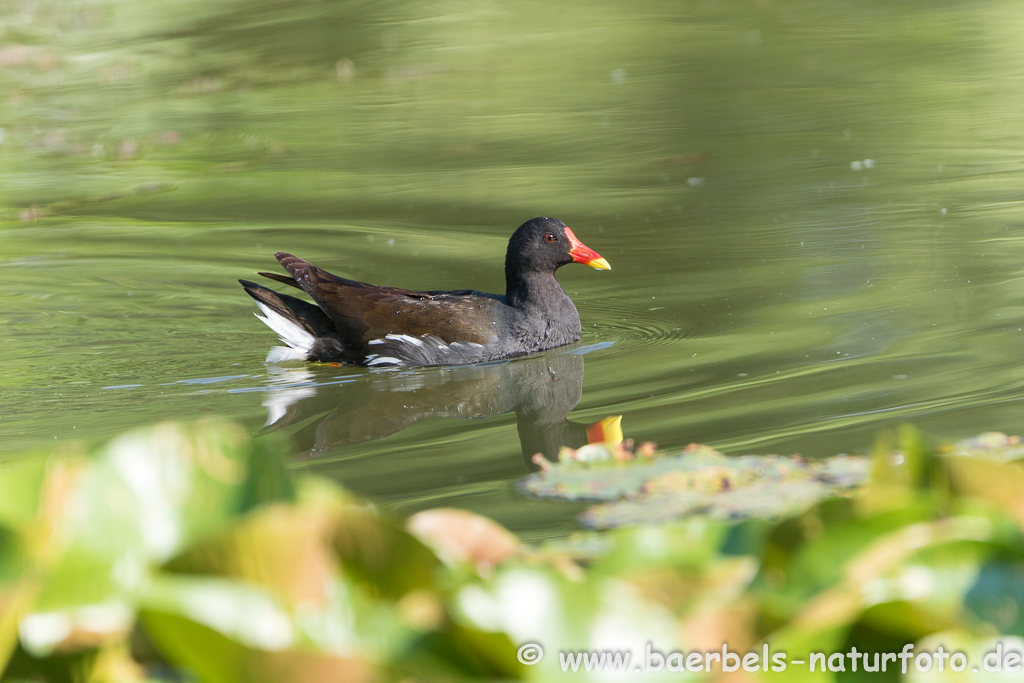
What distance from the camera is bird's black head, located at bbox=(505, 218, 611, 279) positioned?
22.6 ft

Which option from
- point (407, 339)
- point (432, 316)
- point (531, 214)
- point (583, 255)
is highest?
point (531, 214)

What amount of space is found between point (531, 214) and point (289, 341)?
9.64 feet

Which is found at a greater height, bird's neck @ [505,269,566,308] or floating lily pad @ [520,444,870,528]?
bird's neck @ [505,269,566,308]

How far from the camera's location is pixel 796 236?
7.98 meters

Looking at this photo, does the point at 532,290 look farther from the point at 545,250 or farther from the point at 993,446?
the point at 993,446

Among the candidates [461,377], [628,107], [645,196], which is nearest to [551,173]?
[645,196]

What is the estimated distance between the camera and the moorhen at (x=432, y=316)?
6.39 meters

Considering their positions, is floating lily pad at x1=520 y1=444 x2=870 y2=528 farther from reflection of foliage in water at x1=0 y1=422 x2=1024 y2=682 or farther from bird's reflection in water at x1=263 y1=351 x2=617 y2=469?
reflection of foliage in water at x1=0 y1=422 x2=1024 y2=682

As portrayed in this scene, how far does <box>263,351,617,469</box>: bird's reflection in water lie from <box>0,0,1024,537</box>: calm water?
0.08 ft

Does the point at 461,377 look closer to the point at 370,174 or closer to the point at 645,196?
the point at 645,196

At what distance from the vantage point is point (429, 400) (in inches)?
224

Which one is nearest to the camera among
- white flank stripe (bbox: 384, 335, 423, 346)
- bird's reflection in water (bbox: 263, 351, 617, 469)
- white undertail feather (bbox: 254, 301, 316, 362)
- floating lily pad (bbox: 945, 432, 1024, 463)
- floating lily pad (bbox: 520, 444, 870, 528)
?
floating lily pad (bbox: 520, 444, 870, 528)

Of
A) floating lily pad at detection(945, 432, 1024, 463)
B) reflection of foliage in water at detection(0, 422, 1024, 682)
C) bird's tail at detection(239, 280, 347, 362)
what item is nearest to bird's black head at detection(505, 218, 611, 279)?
bird's tail at detection(239, 280, 347, 362)

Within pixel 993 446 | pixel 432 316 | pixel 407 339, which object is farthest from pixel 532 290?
pixel 993 446
